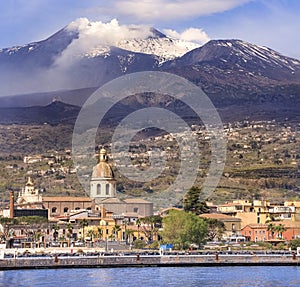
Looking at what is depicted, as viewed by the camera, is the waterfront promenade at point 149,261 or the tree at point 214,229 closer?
the waterfront promenade at point 149,261

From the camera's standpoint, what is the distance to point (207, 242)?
116 metres

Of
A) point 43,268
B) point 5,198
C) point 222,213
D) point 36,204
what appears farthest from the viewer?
point 5,198

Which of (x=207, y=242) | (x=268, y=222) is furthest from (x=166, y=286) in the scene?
(x=268, y=222)

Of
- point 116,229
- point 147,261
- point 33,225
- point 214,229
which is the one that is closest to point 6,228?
point 33,225

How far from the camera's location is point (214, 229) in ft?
411

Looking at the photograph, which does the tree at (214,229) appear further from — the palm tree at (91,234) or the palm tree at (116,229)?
the palm tree at (91,234)

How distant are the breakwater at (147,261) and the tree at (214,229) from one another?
31253mm

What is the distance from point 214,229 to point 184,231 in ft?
51.1

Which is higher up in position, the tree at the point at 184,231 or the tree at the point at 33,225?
the tree at the point at 33,225

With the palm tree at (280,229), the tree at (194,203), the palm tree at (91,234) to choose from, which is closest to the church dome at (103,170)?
the tree at (194,203)

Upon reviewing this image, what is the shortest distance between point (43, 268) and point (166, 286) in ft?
64.7

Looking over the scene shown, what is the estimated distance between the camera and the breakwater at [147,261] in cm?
8406

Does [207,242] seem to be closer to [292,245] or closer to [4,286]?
[292,245]

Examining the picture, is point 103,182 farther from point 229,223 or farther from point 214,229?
point 214,229
